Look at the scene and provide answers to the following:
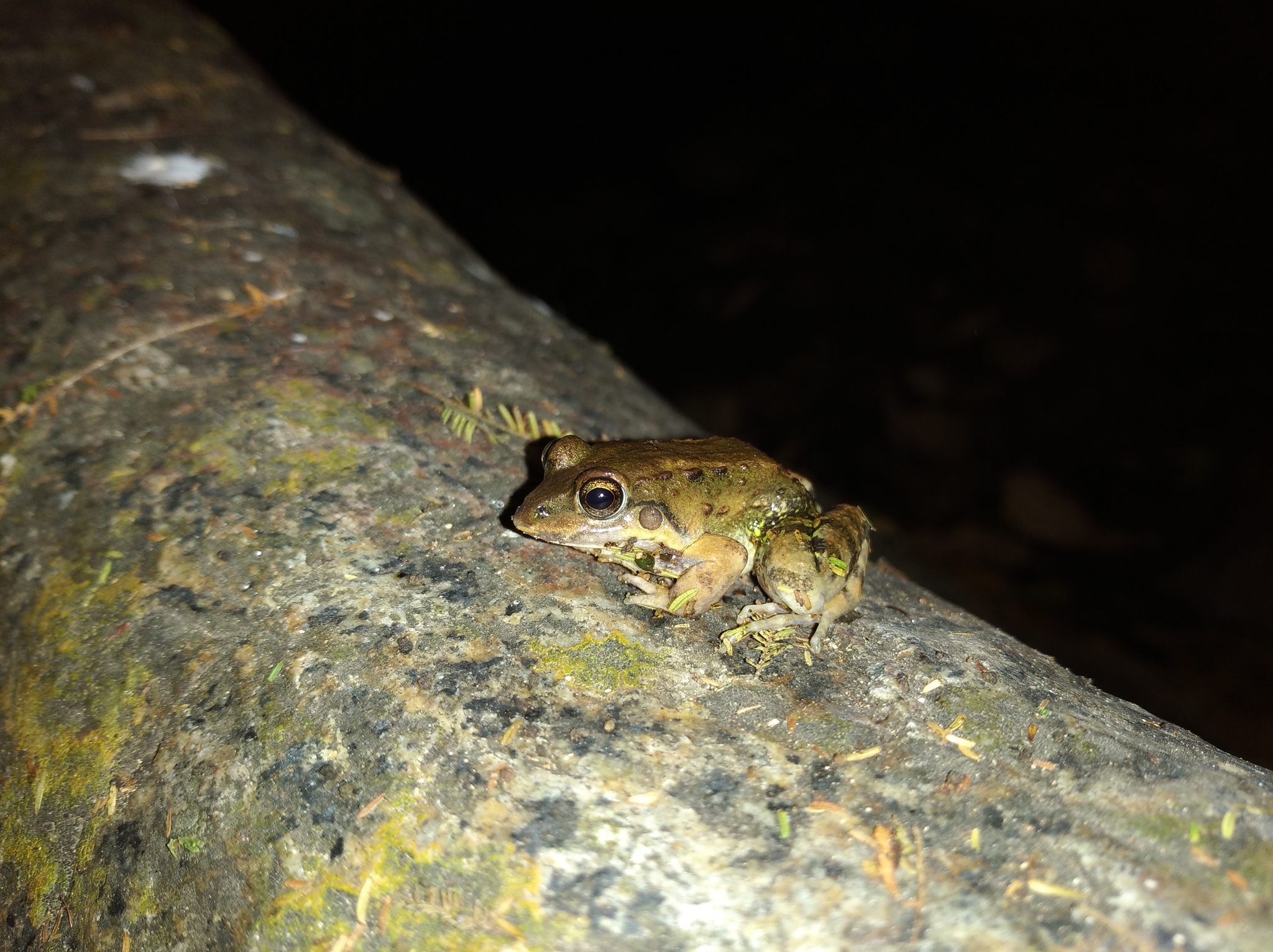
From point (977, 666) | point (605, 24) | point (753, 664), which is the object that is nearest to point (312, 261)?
point (753, 664)

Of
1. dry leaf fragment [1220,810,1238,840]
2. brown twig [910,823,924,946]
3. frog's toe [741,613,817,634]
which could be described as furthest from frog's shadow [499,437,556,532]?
dry leaf fragment [1220,810,1238,840]

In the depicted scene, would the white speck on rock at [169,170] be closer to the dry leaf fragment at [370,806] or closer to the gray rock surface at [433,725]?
the gray rock surface at [433,725]

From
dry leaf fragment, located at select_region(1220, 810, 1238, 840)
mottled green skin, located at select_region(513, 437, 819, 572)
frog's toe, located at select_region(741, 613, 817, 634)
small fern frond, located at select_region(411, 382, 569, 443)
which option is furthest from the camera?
small fern frond, located at select_region(411, 382, 569, 443)

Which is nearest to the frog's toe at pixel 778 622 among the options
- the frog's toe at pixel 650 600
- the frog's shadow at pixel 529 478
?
the frog's toe at pixel 650 600

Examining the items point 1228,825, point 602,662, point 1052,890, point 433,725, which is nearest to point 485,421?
point 602,662

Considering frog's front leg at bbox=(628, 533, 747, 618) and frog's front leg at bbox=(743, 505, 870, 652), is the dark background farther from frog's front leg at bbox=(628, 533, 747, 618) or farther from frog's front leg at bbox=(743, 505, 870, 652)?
frog's front leg at bbox=(628, 533, 747, 618)

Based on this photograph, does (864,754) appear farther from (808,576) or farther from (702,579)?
(702,579)

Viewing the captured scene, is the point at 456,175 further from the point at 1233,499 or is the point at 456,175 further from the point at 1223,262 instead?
the point at 1233,499
